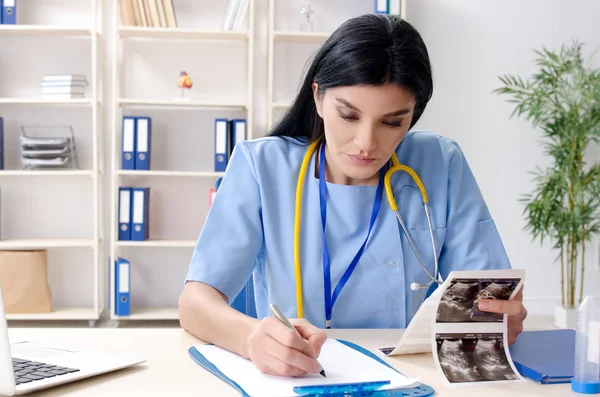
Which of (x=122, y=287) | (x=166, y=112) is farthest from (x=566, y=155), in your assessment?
(x=122, y=287)

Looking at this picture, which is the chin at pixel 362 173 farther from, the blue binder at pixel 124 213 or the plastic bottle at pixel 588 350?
the blue binder at pixel 124 213

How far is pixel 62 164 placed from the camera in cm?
390

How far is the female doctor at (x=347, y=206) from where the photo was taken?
51.2 inches

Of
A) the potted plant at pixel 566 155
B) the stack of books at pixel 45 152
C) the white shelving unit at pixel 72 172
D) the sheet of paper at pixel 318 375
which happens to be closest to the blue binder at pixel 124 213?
the white shelving unit at pixel 72 172

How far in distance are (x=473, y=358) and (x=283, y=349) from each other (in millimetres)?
306

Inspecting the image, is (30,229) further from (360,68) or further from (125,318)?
(360,68)

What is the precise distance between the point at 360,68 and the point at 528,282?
340cm

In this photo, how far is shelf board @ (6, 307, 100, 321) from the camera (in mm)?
3766

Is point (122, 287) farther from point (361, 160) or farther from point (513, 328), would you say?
point (513, 328)

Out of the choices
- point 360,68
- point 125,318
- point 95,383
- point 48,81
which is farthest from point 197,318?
point 48,81

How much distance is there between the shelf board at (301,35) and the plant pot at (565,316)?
2.03 m

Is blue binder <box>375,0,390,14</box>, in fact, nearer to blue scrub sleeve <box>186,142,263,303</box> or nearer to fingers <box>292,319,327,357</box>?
blue scrub sleeve <box>186,142,263,303</box>

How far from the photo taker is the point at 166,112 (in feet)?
13.4

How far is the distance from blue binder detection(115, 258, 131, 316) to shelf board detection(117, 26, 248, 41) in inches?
49.6
